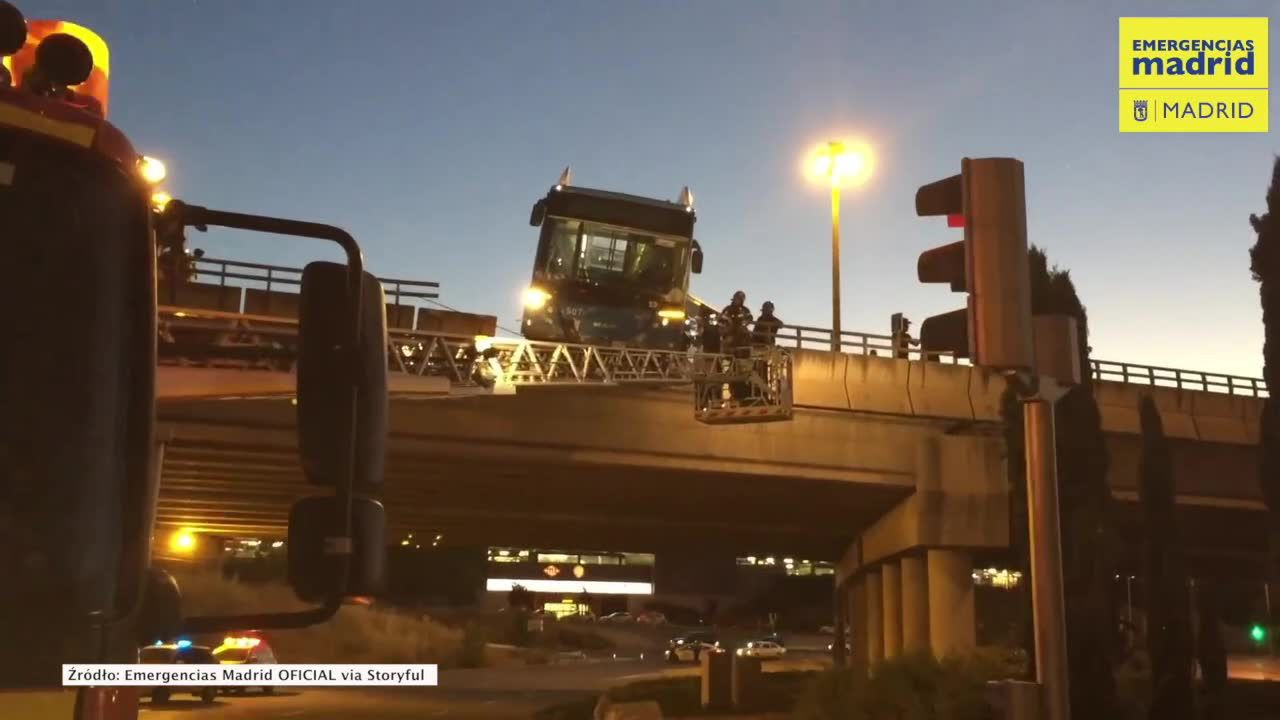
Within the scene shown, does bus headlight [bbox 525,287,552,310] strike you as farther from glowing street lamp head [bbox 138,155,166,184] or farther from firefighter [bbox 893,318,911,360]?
glowing street lamp head [bbox 138,155,166,184]

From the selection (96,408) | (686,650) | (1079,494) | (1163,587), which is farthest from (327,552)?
(686,650)

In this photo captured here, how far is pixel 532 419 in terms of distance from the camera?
89.4 ft

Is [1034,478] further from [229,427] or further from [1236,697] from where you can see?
[1236,697]

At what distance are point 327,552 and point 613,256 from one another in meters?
23.7

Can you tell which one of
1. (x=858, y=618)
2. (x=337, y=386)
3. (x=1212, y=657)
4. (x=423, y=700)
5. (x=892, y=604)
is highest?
(x=337, y=386)

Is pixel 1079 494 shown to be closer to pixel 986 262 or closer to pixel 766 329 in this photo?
pixel 766 329

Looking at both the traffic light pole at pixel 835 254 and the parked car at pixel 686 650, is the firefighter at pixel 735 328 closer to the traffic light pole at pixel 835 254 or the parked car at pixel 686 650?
the traffic light pole at pixel 835 254

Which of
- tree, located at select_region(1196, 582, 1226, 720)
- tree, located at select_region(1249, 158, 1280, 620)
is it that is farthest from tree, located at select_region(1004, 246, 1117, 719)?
tree, located at select_region(1249, 158, 1280, 620)

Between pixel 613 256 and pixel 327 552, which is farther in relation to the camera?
pixel 613 256

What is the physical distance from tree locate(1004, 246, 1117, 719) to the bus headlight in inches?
400

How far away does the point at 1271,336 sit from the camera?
2642 centimetres

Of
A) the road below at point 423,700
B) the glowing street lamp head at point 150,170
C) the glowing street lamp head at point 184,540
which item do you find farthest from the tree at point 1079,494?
the glowing street lamp head at point 184,540

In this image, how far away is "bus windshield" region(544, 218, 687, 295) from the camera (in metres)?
26.6

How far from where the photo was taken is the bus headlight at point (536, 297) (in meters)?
27.5
